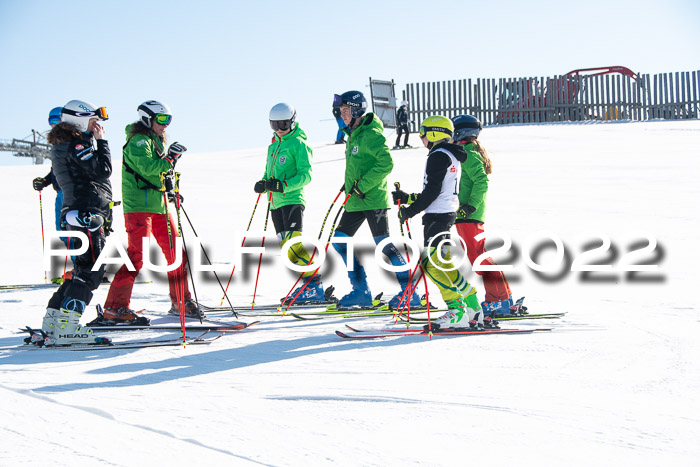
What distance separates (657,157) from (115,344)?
1489cm

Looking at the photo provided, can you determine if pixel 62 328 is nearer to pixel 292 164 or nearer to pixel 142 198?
pixel 142 198

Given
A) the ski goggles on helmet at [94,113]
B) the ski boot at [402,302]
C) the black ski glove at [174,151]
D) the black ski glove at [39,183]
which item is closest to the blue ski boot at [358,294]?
the ski boot at [402,302]

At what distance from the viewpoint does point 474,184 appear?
19.4 ft

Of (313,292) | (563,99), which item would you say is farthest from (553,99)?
(313,292)

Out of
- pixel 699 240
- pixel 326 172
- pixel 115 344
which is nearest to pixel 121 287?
pixel 115 344

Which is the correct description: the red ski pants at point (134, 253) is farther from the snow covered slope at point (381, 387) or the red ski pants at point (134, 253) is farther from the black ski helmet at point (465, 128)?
the black ski helmet at point (465, 128)

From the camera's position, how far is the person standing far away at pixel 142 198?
5.77 m

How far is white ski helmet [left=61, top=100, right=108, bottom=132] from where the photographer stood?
4.97 meters

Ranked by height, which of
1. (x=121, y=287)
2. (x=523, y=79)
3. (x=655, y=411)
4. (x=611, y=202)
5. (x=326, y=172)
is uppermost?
(x=523, y=79)

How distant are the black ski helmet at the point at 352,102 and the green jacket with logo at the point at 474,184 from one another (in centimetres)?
105

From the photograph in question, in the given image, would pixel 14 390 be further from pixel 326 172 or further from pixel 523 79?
pixel 523 79

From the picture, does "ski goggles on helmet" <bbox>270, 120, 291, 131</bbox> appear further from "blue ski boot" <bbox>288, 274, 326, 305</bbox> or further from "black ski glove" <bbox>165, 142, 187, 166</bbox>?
"blue ski boot" <bbox>288, 274, 326, 305</bbox>

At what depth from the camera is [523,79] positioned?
1018 inches

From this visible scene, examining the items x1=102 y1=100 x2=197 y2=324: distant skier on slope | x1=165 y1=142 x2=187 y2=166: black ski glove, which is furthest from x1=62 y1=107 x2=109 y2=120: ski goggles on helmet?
x1=102 y1=100 x2=197 y2=324: distant skier on slope
